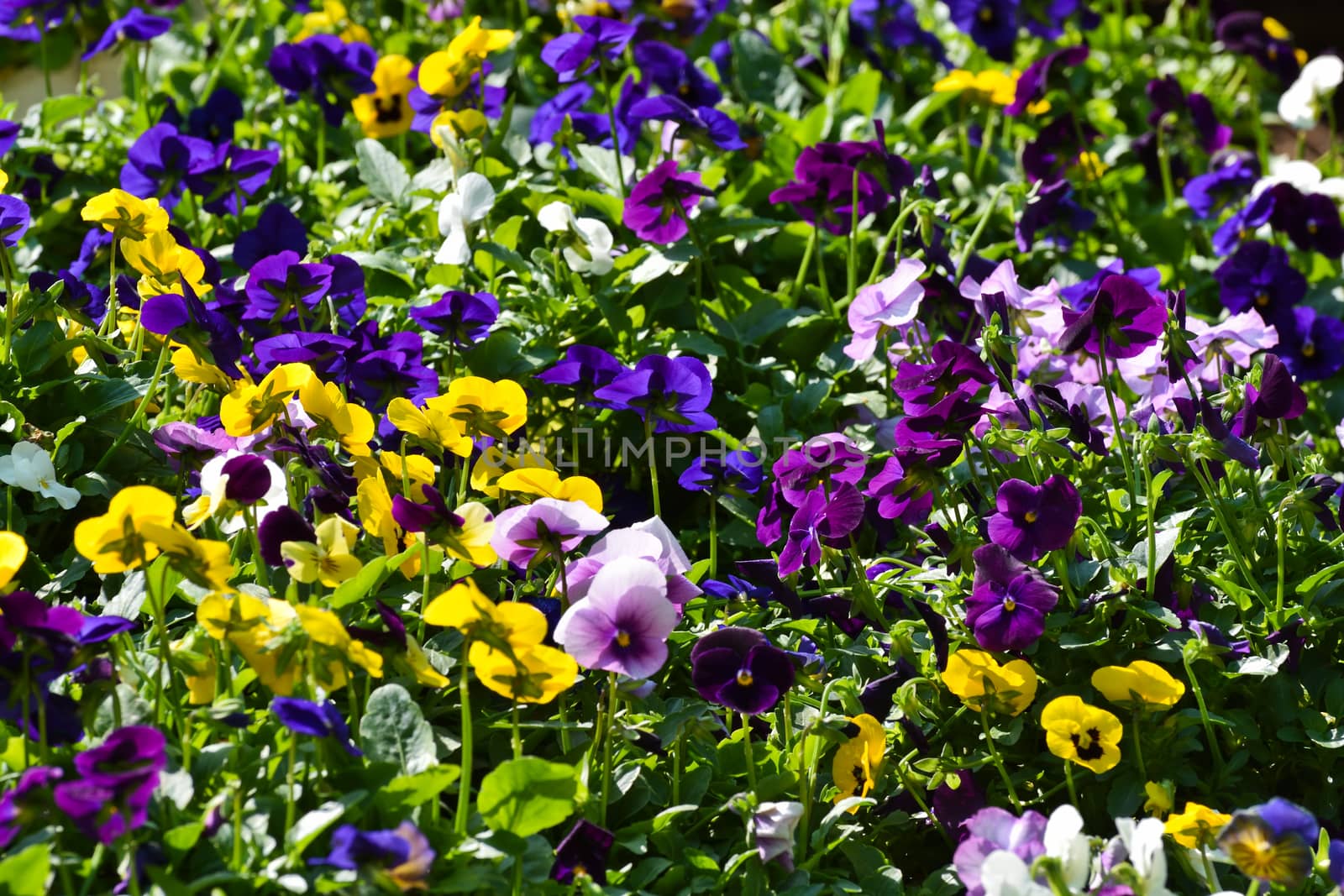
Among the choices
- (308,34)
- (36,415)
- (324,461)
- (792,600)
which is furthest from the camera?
(308,34)

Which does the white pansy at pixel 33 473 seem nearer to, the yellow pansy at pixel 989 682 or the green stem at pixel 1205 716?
the yellow pansy at pixel 989 682

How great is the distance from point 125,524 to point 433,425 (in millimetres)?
352

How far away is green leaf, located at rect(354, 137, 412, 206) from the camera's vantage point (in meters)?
2.43

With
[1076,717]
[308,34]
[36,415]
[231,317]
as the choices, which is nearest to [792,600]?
[1076,717]

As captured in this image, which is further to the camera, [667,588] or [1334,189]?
[1334,189]

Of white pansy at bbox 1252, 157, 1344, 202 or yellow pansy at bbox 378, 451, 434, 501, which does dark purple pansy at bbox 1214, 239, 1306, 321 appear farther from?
yellow pansy at bbox 378, 451, 434, 501

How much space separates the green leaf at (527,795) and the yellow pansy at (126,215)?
862 millimetres

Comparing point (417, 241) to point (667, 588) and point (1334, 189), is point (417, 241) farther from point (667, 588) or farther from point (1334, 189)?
point (1334, 189)

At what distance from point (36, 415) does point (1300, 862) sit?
1.52m

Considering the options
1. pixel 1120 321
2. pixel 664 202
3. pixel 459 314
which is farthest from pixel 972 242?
pixel 459 314

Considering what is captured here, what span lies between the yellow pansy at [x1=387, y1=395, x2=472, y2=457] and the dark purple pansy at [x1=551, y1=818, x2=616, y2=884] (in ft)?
1.39

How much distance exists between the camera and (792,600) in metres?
1.67

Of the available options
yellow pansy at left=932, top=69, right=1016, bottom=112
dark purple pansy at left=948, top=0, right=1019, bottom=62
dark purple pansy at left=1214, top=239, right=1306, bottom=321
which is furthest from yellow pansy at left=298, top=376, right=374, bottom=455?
dark purple pansy at left=948, top=0, right=1019, bottom=62

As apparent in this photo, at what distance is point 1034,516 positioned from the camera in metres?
1.51
